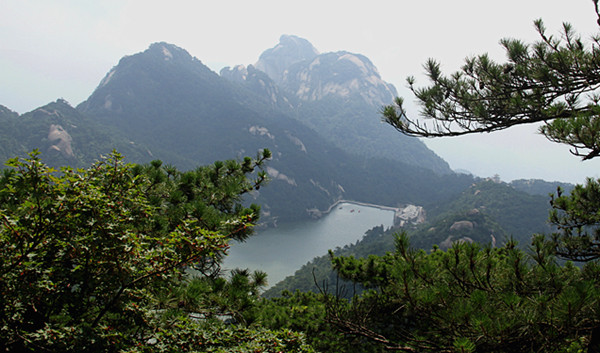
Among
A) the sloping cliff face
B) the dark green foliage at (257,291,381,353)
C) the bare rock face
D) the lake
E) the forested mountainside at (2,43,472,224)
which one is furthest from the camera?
the sloping cliff face

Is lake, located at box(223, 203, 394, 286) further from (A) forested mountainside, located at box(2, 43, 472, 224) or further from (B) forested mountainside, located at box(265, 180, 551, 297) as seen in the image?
(A) forested mountainside, located at box(2, 43, 472, 224)

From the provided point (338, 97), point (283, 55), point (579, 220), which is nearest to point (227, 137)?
point (338, 97)

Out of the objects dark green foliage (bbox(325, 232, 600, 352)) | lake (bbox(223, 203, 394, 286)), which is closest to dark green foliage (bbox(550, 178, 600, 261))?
dark green foliage (bbox(325, 232, 600, 352))

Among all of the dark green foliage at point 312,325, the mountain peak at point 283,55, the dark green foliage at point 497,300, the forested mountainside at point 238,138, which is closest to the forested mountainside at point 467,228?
the dark green foliage at point 312,325

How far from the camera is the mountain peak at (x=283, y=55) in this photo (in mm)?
172250

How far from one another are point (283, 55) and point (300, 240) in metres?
148

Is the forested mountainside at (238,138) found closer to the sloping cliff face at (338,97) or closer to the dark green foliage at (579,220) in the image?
the sloping cliff face at (338,97)

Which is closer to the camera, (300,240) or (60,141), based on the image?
(60,141)

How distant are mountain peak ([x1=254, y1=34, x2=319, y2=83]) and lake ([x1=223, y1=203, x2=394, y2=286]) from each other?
4562 inches

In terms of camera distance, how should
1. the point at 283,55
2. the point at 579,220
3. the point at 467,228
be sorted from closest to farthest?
1. the point at 579,220
2. the point at 467,228
3. the point at 283,55

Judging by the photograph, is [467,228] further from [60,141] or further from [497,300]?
[60,141]

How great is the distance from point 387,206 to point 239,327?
81.6m

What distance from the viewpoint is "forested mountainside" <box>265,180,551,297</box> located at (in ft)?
105

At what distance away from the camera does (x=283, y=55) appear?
178 m
